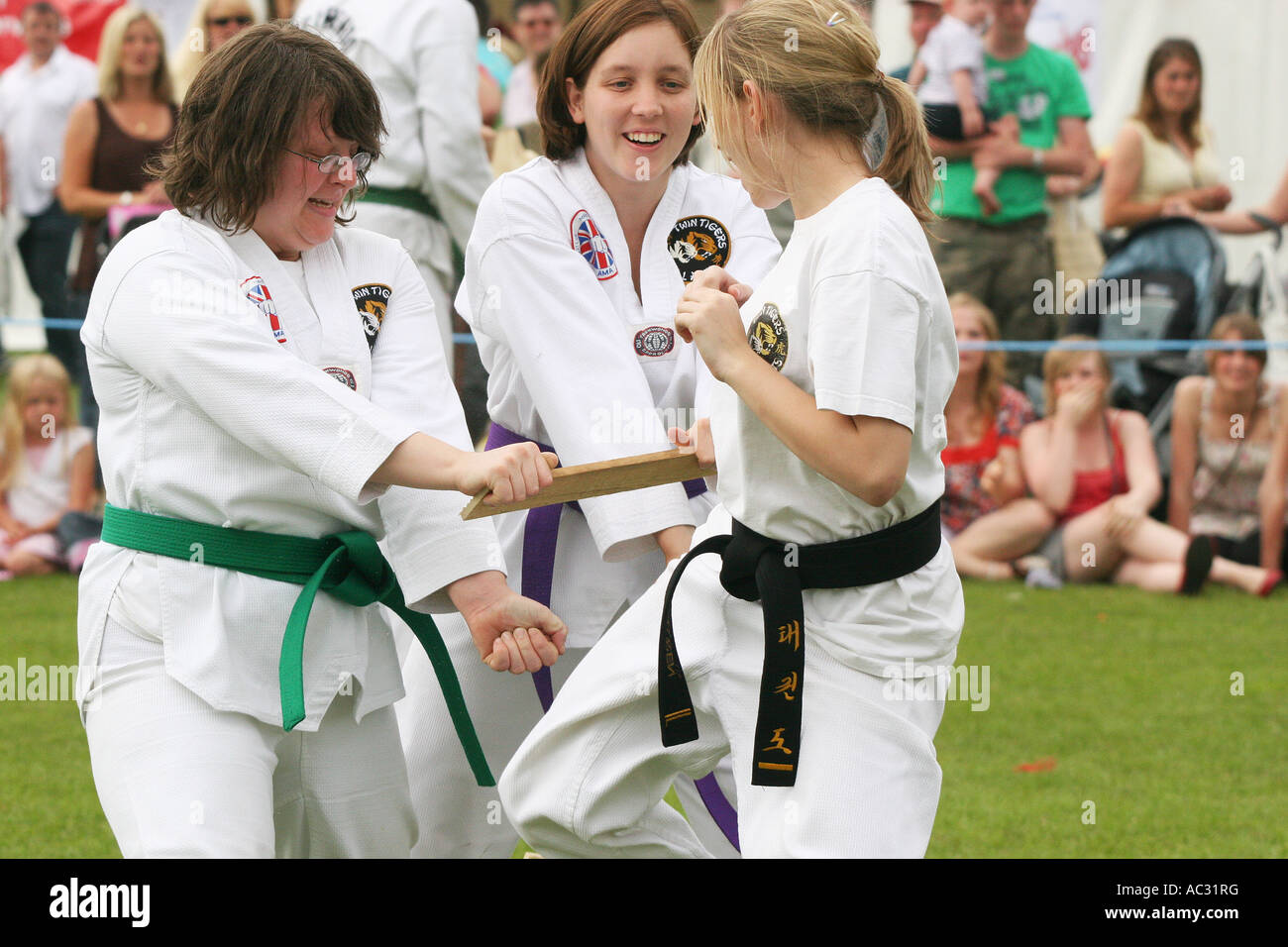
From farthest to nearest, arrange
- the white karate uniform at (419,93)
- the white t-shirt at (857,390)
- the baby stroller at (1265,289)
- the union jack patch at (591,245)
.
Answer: the baby stroller at (1265,289), the white karate uniform at (419,93), the union jack patch at (591,245), the white t-shirt at (857,390)

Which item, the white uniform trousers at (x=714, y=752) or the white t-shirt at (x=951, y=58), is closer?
the white uniform trousers at (x=714, y=752)

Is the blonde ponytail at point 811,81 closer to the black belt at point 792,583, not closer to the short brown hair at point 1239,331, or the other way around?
the black belt at point 792,583

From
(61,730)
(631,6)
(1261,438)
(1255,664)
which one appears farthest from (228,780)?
(1261,438)

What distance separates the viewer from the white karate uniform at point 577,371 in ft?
10.5

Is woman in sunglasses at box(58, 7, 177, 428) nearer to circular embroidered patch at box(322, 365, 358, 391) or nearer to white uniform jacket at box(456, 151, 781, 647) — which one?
white uniform jacket at box(456, 151, 781, 647)

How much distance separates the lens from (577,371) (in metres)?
3.22

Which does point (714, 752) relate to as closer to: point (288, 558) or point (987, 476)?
point (288, 558)

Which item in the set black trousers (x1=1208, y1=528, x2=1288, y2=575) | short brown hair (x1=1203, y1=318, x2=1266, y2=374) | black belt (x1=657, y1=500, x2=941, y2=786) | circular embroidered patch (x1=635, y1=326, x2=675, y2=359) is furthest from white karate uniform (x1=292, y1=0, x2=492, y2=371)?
black trousers (x1=1208, y1=528, x2=1288, y2=575)

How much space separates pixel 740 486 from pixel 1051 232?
221 inches

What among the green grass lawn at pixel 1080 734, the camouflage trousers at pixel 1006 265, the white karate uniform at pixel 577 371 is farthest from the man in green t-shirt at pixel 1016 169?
the white karate uniform at pixel 577 371

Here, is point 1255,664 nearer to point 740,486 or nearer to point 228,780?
point 740,486

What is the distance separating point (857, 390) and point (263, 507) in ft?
3.45

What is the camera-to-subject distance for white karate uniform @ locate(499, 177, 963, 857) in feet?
7.75

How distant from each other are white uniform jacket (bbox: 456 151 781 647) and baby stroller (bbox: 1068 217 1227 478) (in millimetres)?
4632
